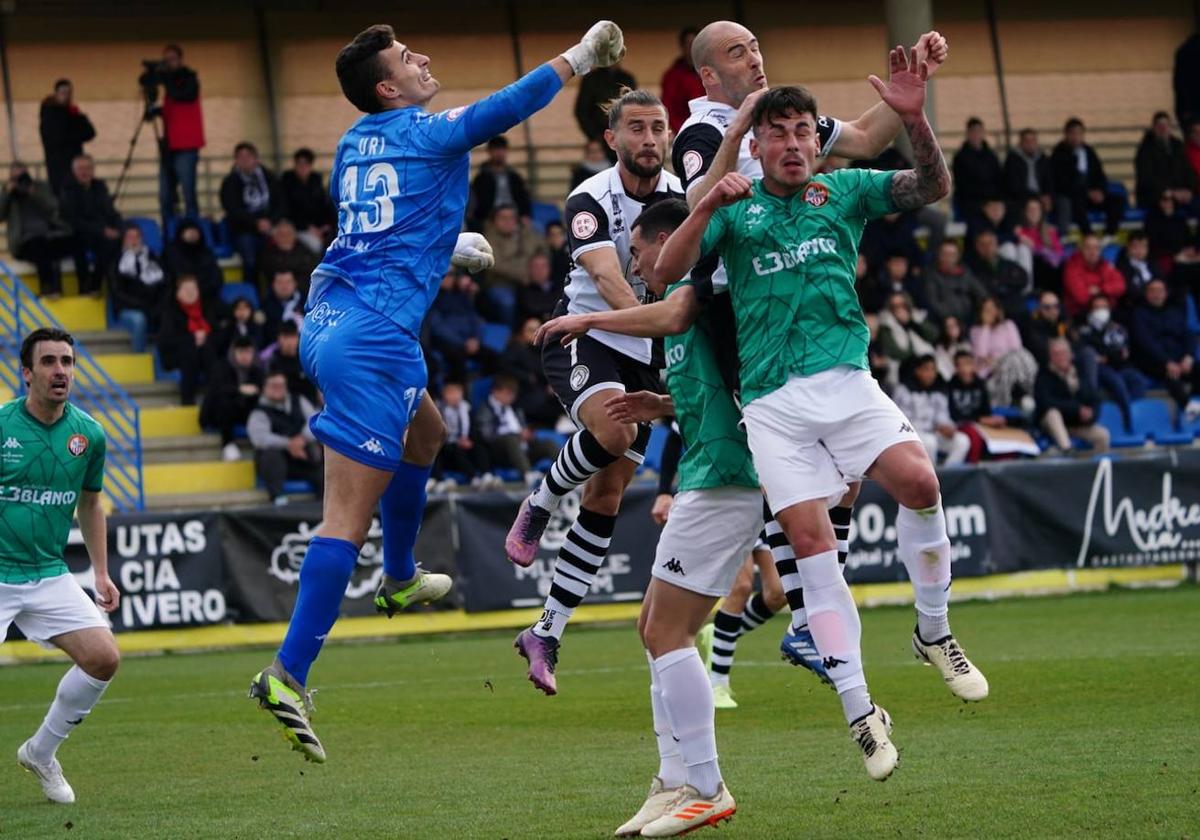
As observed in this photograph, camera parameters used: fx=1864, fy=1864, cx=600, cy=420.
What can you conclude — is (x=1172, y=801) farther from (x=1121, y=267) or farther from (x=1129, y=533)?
(x=1121, y=267)

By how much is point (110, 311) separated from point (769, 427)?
53.8 feet

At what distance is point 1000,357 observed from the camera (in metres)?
22.7

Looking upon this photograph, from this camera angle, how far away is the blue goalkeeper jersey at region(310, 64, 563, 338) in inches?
297

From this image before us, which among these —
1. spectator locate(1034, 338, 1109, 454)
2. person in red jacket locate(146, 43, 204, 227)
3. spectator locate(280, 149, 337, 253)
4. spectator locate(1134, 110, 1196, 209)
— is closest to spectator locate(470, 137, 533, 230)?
spectator locate(280, 149, 337, 253)

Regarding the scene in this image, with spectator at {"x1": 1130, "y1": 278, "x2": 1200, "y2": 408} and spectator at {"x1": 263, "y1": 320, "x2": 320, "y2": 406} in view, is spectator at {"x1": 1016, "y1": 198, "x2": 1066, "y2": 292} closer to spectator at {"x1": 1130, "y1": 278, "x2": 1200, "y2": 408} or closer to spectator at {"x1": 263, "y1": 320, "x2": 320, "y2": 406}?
spectator at {"x1": 1130, "y1": 278, "x2": 1200, "y2": 408}

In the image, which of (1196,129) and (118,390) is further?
(1196,129)

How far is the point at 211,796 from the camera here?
9062 mm

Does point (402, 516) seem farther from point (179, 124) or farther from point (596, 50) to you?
point (179, 124)

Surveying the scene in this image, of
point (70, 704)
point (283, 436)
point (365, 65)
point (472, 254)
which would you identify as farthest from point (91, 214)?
point (365, 65)

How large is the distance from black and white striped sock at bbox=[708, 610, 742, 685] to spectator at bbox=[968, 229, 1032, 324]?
13.1 metres

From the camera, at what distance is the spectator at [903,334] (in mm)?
21953

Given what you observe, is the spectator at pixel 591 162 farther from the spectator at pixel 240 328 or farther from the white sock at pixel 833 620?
the white sock at pixel 833 620

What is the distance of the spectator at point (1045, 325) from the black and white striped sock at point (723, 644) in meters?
12.3

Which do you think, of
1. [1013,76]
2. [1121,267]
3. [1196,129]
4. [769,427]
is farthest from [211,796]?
[1013,76]
